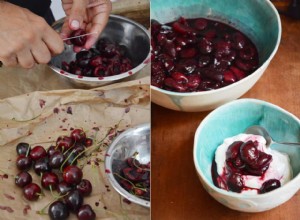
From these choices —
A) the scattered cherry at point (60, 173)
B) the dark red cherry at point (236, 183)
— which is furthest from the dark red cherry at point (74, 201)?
the dark red cherry at point (236, 183)

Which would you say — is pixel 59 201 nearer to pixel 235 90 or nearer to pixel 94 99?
pixel 94 99

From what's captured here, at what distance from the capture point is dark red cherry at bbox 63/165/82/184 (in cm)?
52

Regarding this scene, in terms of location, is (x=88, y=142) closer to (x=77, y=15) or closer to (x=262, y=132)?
(x=77, y=15)

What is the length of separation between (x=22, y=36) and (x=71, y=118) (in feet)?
0.46

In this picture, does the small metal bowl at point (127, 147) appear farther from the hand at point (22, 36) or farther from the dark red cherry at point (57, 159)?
the hand at point (22, 36)

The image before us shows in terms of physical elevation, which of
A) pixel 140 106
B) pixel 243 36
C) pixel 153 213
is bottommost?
pixel 153 213

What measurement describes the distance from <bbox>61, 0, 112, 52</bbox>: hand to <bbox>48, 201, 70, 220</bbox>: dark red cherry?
0.76 feet

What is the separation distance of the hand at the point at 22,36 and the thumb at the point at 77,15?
0.09 ft

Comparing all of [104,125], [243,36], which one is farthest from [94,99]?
[243,36]

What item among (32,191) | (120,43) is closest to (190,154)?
(120,43)

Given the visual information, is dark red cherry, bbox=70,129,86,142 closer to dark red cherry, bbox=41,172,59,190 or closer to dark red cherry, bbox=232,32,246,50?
dark red cherry, bbox=41,172,59,190

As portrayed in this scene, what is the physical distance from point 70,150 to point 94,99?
7cm

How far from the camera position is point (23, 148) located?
0.54 m

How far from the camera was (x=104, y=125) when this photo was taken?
56 centimetres
